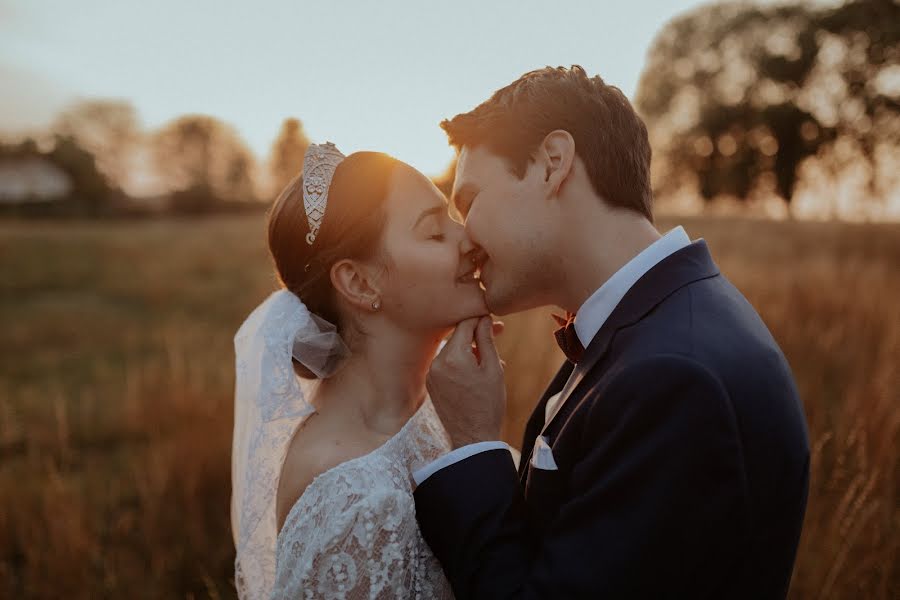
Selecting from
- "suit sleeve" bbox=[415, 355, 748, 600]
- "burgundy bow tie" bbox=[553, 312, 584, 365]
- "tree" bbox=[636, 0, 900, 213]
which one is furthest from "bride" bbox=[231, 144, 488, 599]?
"tree" bbox=[636, 0, 900, 213]

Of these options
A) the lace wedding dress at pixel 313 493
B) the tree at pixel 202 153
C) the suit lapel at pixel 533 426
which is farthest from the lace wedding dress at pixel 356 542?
the tree at pixel 202 153

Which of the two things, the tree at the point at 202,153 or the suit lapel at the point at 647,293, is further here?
the tree at the point at 202,153

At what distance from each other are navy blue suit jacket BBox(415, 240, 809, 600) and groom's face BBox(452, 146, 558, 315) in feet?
1.79

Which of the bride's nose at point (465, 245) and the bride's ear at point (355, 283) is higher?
the bride's nose at point (465, 245)

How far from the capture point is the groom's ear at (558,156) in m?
2.33

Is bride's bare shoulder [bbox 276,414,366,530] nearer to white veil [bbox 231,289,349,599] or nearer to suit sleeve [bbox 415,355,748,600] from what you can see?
white veil [bbox 231,289,349,599]

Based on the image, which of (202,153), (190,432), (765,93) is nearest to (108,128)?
(202,153)

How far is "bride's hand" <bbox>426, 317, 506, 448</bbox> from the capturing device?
2160 mm

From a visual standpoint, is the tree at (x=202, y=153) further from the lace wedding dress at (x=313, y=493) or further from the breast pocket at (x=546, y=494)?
the breast pocket at (x=546, y=494)

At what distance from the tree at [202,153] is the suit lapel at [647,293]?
49.7 meters

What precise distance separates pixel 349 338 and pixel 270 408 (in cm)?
45

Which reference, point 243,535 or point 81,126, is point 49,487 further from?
point 81,126

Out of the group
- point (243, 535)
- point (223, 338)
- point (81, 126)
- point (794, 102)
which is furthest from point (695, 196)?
point (81, 126)

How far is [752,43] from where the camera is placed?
2461 cm
